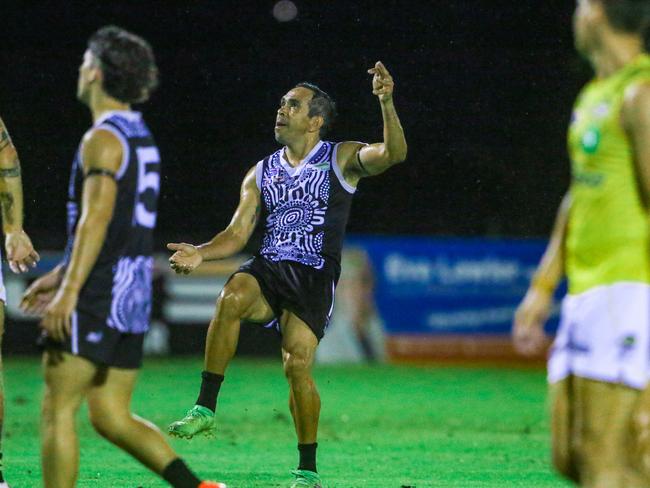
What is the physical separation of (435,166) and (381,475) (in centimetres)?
1169

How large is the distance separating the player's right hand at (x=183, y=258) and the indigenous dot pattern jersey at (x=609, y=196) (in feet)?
10.7

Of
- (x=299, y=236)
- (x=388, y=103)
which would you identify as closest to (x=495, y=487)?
(x=299, y=236)

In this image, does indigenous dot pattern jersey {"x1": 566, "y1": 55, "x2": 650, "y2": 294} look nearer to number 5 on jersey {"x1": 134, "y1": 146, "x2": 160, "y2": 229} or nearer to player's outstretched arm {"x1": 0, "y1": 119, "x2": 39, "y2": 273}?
number 5 on jersey {"x1": 134, "y1": 146, "x2": 160, "y2": 229}

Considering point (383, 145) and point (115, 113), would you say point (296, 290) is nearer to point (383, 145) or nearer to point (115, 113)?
point (383, 145)

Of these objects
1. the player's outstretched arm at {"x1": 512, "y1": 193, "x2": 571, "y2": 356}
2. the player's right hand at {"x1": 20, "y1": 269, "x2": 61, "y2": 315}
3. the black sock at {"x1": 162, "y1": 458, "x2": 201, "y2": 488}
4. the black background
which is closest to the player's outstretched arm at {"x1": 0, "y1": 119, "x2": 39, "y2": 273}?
the player's right hand at {"x1": 20, "y1": 269, "x2": 61, "y2": 315}

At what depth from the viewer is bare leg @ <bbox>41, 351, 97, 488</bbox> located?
5.35 m

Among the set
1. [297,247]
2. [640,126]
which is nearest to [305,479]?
[297,247]

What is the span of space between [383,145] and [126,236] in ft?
9.07

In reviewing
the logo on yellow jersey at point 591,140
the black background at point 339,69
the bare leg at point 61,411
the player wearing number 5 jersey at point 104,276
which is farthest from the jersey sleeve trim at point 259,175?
the black background at point 339,69

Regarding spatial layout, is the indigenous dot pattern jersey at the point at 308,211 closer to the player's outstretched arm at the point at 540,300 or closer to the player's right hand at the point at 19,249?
the player's right hand at the point at 19,249

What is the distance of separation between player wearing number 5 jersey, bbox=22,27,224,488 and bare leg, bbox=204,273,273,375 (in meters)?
2.16

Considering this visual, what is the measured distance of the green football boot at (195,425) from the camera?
23.7 ft

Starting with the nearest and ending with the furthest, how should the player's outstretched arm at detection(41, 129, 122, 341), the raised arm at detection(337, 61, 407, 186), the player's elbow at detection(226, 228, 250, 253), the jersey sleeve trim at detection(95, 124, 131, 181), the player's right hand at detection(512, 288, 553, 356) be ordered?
the player's right hand at detection(512, 288, 553, 356)
the player's outstretched arm at detection(41, 129, 122, 341)
the jersey sleeve trim at detection(95, 124, 131, 181)
the raised arm at detection(337, 61, 407, 186)
the player's elbow at detection(226, 228, 250, 253)

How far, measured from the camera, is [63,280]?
5305mm
